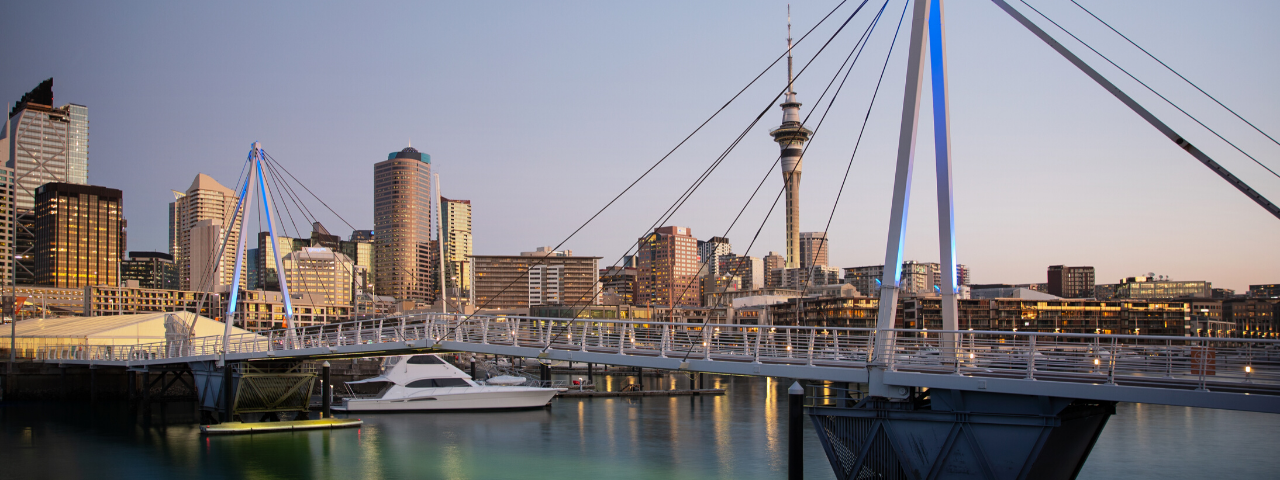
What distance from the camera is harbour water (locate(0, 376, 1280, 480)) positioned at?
108ft

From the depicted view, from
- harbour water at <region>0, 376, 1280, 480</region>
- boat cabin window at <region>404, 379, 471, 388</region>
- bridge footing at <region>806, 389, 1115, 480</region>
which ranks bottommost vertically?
harbour water at <region>0, 376, 1280, 480</region>

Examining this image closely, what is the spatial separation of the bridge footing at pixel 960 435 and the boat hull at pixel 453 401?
33442 mm

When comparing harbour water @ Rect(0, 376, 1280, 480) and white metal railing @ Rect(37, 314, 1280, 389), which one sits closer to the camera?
white metal railing @ Rect(37, 314, 1280, 389)

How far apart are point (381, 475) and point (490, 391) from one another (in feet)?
67.7

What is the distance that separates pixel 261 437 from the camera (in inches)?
1545

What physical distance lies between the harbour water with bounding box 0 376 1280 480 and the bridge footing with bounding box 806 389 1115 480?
415 inches

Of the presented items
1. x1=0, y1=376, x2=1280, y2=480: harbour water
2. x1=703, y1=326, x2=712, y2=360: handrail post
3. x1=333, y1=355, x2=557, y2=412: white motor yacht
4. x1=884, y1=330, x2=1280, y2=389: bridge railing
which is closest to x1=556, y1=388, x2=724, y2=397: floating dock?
x1=0, y1=376, x2=1280, y2=480: harbour water

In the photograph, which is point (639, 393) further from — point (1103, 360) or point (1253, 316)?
point (1253, 316)

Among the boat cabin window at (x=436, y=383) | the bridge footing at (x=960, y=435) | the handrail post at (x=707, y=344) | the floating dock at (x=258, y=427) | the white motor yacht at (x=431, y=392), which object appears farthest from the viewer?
the boat cabin window at (x=436, y=383)

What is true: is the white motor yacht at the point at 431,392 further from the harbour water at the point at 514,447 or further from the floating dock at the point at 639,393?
the floating dock at the point at 639,393

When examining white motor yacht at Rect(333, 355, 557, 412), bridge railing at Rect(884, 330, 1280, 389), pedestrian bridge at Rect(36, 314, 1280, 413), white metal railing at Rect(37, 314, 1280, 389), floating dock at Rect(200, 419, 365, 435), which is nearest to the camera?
pedestrian bridge at Rect(36, 314, 1280, 413)

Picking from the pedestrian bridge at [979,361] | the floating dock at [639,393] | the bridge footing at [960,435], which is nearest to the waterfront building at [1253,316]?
the floating dock at [639,393]

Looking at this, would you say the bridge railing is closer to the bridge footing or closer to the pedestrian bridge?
the pedestrian bridge

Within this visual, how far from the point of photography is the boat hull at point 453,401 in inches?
2009
